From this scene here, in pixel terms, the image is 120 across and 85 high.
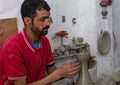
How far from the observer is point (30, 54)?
1636 millimetres

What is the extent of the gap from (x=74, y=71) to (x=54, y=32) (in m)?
1.66

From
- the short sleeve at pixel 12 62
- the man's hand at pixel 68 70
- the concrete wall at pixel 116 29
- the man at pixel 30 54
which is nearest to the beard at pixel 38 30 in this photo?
the man at pixel 30 54

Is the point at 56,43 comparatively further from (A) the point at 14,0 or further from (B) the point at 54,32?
(A) the point at 14,0

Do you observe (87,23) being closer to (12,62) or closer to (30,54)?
(30,54)

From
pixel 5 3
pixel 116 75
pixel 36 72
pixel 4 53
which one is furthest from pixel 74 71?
pixel 5 3

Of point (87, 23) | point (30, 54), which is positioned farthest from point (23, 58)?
point (87, 23)

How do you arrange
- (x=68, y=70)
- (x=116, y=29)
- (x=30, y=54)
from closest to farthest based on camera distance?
(x=68, y=70)
(x=30, y=54)
(x=116, y=29)

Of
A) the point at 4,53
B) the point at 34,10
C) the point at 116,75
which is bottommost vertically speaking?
the point at 116,75

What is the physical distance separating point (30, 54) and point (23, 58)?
0.06 meters

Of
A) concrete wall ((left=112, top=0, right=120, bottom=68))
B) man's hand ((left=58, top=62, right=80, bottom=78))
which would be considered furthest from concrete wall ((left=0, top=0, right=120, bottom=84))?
man's hand ((left=58, top=62, right=80, bottom=78))

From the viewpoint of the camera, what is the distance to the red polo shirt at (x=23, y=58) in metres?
1.54

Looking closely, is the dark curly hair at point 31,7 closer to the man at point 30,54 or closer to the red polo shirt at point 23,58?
the man at point 30,54

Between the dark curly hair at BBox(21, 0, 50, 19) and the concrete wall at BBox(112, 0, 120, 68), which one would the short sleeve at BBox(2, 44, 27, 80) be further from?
the concrete wall at BBox(112, 0, 120, 68)

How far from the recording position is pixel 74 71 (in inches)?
60.6
